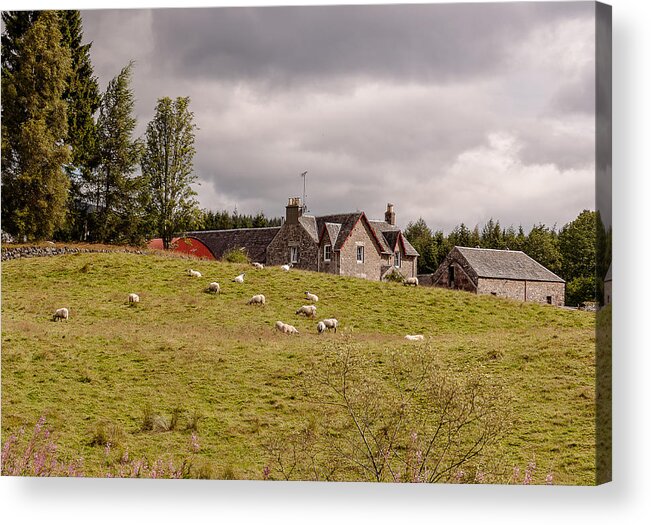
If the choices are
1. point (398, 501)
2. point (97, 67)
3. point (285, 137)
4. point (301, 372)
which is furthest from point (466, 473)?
point (97, 67)

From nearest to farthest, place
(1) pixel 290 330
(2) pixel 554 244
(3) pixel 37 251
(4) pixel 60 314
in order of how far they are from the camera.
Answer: (2) pixel 554 244
(3) pixel 37 251
(4) pixel 60 314
(1) pixel 290 330

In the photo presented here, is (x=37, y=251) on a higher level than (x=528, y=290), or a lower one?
higher

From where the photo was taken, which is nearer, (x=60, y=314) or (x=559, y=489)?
(x=559, y=489)

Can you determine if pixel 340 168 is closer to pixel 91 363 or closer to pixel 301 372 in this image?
pixel 301 372

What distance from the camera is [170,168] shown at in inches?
291

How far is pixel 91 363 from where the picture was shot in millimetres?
7156

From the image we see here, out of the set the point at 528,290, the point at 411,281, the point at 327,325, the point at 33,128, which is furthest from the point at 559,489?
the point at 33,128

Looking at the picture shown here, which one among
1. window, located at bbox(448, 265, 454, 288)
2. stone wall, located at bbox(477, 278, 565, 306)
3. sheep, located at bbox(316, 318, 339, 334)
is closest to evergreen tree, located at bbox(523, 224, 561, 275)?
stone wall, located at bbox(477, 278, 565, 306)

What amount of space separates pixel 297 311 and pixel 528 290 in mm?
2417

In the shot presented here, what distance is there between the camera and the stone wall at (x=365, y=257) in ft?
23.3

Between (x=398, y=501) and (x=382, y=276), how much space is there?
2081 mm

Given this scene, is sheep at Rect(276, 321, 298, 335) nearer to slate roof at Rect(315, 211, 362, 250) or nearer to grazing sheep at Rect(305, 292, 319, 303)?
grazing sheep at Rect(305, 292, 319, 303)

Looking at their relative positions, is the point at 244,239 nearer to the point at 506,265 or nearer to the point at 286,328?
the point at 286,328

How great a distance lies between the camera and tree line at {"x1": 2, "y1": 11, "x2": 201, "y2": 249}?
7.42 meters
